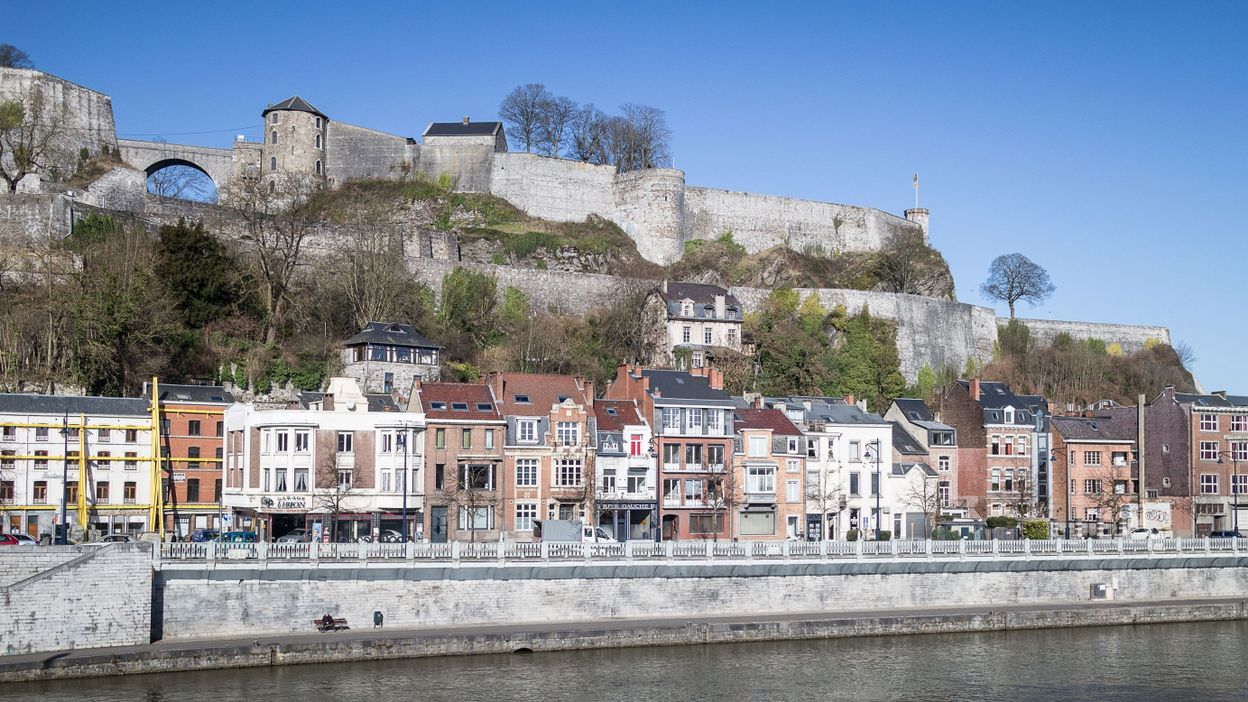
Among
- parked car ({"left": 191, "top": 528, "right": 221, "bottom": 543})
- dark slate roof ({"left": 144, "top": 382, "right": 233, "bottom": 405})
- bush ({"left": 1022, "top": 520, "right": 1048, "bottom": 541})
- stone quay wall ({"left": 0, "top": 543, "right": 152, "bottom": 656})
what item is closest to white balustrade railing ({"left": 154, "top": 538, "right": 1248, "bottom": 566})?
stone quay wall ({"left": 0, "top": 543, "right": 152, "bottom": 656})

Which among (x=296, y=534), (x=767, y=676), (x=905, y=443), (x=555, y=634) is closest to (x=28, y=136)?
(x=296, y=534)

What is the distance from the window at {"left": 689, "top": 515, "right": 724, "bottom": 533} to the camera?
48594 mm

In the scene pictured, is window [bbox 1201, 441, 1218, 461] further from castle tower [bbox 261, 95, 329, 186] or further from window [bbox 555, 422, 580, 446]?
castle tower [bbox 261, 95, 329, 186]

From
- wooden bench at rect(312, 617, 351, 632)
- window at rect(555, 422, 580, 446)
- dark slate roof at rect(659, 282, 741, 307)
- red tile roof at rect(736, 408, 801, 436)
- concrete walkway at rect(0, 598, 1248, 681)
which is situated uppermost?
dark slate roof at rect(659, 282, 741, 307)

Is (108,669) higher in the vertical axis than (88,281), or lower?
lower

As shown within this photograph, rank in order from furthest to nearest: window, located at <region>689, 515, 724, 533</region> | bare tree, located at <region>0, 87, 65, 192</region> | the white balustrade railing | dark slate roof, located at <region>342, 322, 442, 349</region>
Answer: bare tree, located at <region>0, 87, 65, 192</region> < dark slate roof, located at <region>342, 322, 442, 349</region> < window, located at <region>689, 515, 724, 533</region> < the white balustrade railing

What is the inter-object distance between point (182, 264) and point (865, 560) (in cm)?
3308

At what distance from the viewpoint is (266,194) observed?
69688 millimetres

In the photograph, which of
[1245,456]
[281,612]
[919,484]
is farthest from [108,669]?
[1245,456]

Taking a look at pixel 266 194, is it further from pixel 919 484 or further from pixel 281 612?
pixel 281 612

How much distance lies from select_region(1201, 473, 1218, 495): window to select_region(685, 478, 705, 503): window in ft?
79.2

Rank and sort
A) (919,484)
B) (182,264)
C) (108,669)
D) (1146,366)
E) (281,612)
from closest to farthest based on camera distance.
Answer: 1. (108,669)
2. (281,612)
3. (919,484)
4. (182,264)
5. (1146,366)

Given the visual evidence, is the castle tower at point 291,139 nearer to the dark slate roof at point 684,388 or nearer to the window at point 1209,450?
the dark slate roof at point 684,388

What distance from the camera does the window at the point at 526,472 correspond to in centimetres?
4622
